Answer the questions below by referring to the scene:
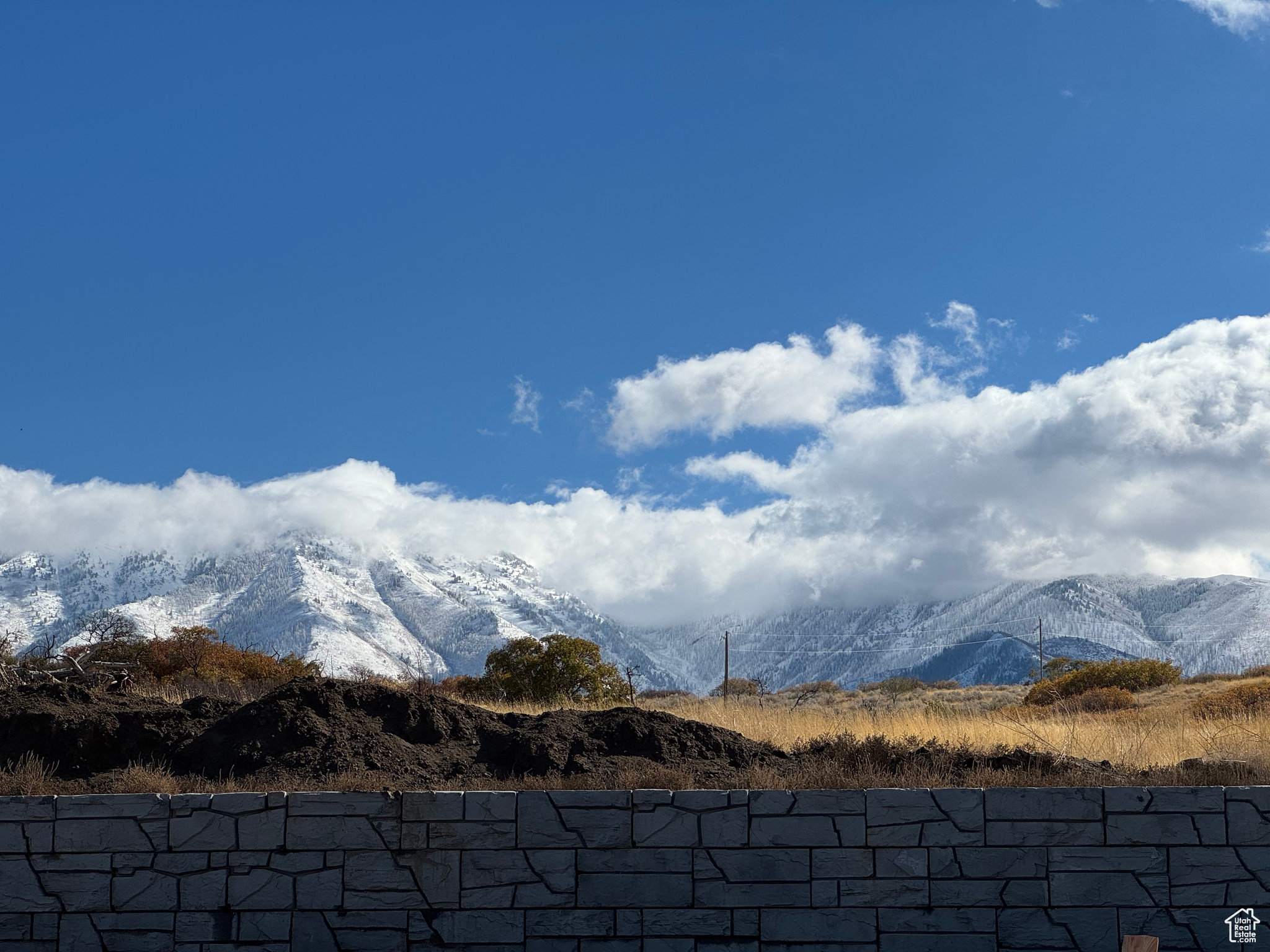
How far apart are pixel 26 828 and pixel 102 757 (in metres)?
2.60

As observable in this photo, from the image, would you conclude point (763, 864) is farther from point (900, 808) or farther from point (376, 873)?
point (376, 873)

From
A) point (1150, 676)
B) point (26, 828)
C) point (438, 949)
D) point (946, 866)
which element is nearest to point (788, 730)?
point (946, 866)

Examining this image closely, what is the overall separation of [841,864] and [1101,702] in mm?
22361

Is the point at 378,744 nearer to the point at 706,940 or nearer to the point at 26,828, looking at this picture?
the point at 26,828

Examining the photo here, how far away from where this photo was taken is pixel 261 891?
8.84m

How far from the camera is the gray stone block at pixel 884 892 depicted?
8.74 metres

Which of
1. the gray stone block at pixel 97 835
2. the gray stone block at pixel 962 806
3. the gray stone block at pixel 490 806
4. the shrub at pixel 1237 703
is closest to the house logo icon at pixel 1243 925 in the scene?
the gray stone block at pixel 962 806

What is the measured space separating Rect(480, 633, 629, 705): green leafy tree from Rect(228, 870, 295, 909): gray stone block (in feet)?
73.6

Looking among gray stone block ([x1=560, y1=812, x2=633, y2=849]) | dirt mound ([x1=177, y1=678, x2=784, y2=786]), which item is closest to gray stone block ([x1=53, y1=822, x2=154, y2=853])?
dirt mound ([x1=177, y1=678, x2=784, y2=786])

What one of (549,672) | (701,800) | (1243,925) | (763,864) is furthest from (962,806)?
(549,672)

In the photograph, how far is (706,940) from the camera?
343 inches

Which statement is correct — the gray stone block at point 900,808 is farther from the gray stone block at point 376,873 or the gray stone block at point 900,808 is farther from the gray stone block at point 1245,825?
the gray stone block at point 376,873

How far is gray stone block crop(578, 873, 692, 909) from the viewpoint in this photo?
28.7 feet

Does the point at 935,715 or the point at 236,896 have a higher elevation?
the point at 935,715
